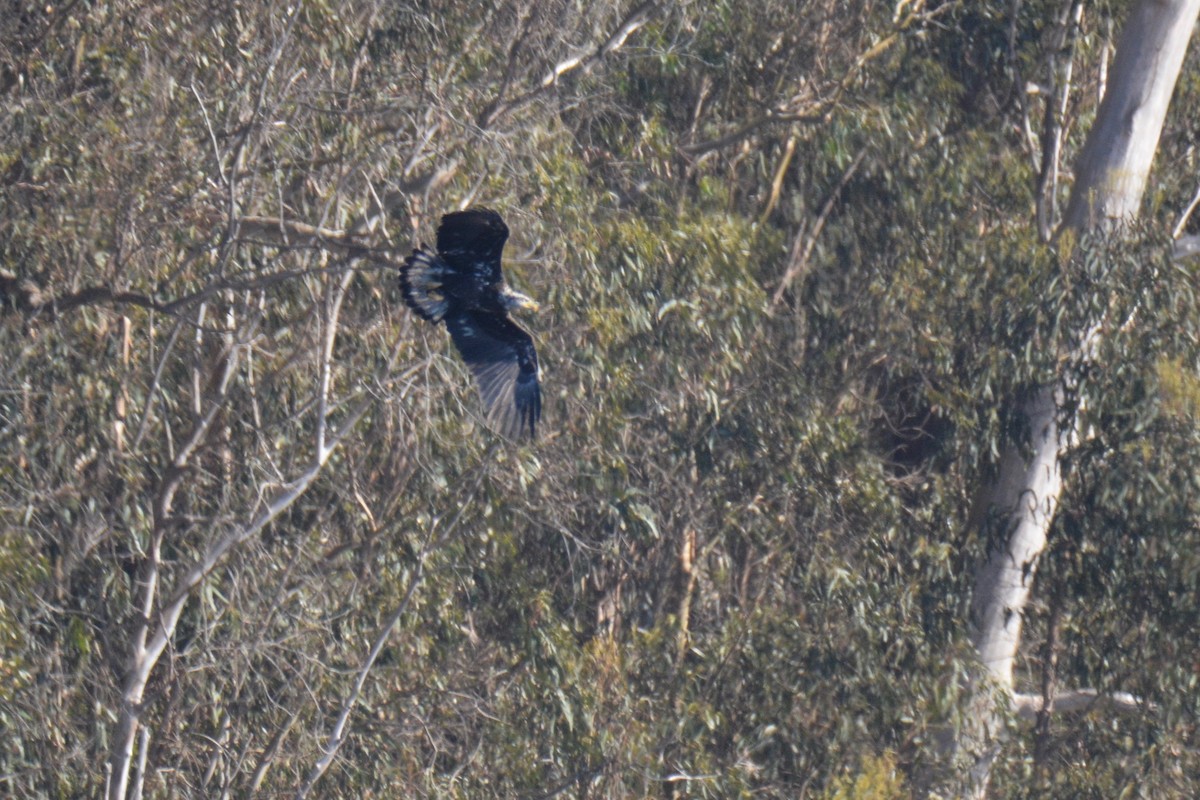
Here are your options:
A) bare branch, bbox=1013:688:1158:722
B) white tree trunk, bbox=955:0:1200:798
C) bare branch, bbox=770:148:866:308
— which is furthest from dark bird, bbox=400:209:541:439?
bare branch, bbox=1013:688:1158:722

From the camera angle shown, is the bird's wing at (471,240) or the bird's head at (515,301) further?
the bird's head at (515,301)

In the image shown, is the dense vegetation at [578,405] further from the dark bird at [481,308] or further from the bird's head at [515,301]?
the bird's head at [515,301]

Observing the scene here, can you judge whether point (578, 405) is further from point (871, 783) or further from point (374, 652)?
point (871, 783)

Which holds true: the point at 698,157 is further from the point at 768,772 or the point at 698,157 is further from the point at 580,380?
the point at 768,772

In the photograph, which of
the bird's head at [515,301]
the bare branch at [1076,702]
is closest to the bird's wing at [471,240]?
the bird's head at [515,301]

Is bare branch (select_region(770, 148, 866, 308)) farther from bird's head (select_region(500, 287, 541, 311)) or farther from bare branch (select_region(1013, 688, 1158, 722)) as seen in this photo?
bird's head (select_region(500, 287, 541, 311))

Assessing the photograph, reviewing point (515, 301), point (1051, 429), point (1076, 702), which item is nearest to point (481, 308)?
point (515, 301)

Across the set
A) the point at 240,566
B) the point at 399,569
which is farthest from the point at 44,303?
the point at 399,569
